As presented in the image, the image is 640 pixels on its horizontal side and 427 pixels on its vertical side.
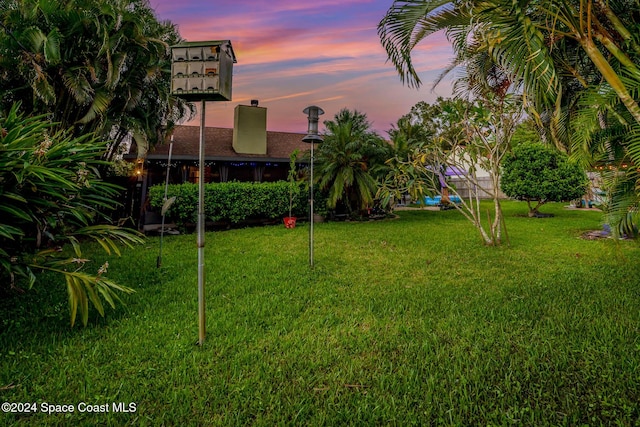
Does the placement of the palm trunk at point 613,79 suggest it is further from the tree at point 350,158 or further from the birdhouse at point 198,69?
the tree at point 350,158

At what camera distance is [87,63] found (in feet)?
26.8

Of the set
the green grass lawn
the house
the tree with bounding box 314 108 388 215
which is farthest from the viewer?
the house

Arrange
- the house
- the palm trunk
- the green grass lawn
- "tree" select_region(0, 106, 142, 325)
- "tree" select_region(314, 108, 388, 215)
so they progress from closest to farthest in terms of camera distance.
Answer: the green grass lawn → the palm trunk → "tree" select_region(0, 106, 142, 325) → "tree" select_region(314, 108, 388, 215) → the house

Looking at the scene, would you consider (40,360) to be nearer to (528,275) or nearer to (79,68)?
(528,275)

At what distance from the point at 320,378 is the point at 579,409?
170 centimetres

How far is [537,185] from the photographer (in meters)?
12.9

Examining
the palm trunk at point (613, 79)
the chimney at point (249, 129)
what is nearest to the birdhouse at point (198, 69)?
the palm trunk at point (613, 79)

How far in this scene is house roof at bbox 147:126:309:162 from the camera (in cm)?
1371

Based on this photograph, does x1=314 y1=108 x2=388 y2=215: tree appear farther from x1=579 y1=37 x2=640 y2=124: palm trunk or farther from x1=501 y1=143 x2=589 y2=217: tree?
x1=579 y1=37 x2=640 y2=124: palm trunk

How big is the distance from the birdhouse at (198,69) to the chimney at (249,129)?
43.3ft

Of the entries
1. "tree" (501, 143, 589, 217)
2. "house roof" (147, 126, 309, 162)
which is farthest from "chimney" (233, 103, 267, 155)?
"tree" (501, 143, 589, 217)

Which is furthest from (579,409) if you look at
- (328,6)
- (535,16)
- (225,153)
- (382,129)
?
(225,153)

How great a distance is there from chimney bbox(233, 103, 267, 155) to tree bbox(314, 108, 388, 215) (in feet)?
15.9

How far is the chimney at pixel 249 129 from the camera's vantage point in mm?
15672
